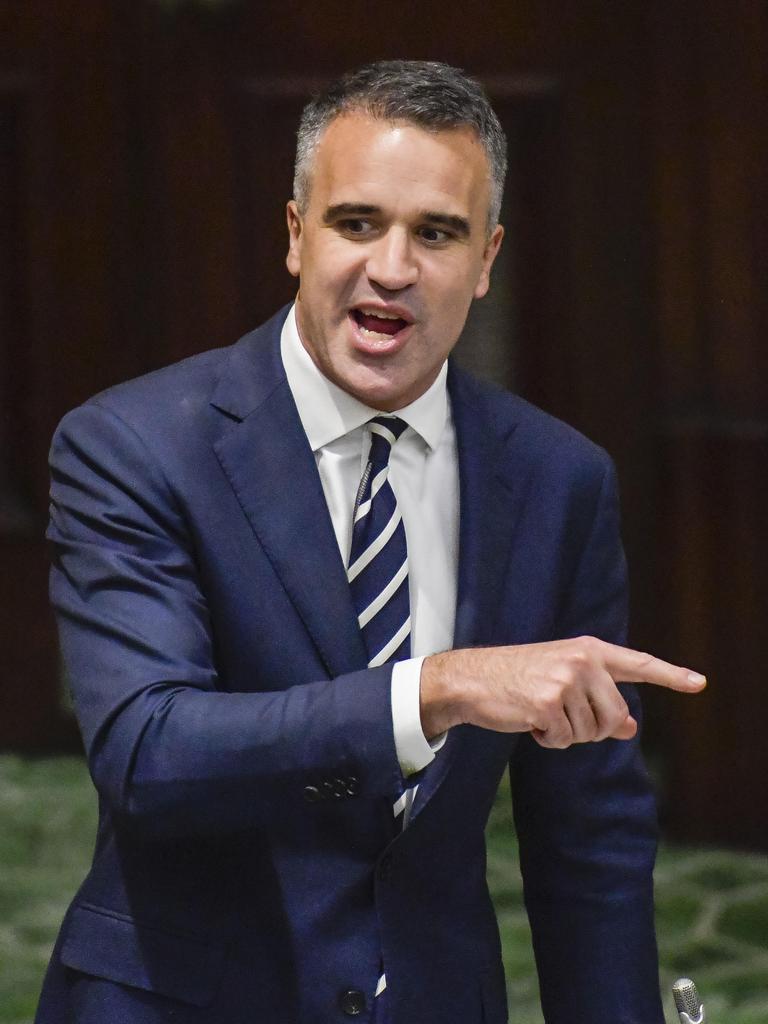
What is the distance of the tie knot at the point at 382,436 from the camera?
2.11 meters

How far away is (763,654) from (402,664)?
3.14 metres

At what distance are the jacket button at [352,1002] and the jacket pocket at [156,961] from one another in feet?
0.42

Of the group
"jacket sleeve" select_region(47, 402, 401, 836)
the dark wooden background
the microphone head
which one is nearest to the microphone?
the microphone head

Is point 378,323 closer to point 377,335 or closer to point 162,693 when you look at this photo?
point 377,335

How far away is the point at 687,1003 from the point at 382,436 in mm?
676

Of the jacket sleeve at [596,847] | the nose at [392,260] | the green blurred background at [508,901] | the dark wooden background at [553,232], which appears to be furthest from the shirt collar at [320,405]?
the dark wooden background at [553,232]

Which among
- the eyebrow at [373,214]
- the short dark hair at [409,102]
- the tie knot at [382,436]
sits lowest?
the tie knot at [382,436]

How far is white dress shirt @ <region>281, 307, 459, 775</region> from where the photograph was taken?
2080 millimetres

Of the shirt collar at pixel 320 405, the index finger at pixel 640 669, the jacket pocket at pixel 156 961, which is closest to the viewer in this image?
the index finger at pixel 640 669

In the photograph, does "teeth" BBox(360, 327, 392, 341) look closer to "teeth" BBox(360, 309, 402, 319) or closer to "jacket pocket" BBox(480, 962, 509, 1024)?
"teeth" BBox(360, 309, 402, 319)

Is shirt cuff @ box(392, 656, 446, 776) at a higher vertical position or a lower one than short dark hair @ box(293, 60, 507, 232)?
lower

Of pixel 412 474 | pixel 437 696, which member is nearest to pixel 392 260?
pixel 412 474

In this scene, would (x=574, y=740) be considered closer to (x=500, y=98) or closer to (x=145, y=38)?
(x=500, y=98)

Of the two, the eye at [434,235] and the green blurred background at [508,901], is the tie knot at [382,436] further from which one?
the green blurred background at [508,901]
